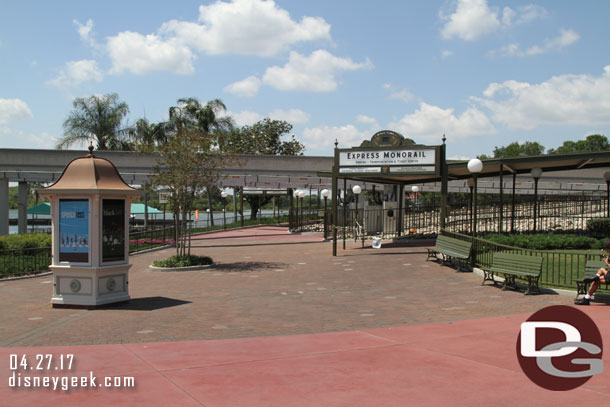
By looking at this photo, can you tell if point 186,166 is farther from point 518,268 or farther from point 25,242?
point 518,268

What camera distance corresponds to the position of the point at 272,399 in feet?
17.5

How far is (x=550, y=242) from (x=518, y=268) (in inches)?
292

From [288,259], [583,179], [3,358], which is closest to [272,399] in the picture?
[3,358]

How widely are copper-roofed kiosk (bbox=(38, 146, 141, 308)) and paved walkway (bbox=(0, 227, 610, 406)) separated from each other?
49 centimetres

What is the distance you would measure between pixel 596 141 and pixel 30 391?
11324 centimetres

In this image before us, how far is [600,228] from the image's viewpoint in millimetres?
20766

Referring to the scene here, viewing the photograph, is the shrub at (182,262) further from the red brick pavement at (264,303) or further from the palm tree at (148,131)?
the palm tree at (148,131)

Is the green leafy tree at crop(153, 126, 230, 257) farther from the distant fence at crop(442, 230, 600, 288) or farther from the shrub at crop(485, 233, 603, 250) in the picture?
the shrub at crop(485, 233, 603, 250)

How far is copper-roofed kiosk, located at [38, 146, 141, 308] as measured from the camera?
35.2 ft

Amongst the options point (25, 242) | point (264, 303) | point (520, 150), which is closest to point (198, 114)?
point (25, 242)

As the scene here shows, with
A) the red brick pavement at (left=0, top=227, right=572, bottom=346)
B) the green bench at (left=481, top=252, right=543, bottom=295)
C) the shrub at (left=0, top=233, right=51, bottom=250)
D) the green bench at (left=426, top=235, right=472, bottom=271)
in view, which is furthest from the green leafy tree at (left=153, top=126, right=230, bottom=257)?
the green bench at (left=481, top=252, right=543, bottom=295)

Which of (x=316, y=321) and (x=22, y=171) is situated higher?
(x=22, y=171)

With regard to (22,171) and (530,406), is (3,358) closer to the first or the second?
(530,406)

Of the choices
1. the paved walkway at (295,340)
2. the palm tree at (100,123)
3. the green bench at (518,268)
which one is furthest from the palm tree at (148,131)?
the green bench at (518,268)
